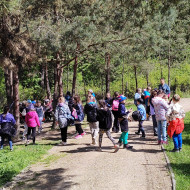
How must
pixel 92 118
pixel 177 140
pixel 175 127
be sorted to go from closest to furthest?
pixel 175 127, pixel 177 140, pixel 92 118

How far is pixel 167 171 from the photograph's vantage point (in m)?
7.01

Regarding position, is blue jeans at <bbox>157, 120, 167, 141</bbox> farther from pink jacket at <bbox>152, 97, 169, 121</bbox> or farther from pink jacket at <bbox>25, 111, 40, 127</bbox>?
pink jacket at <bbox>25, 111, 40, 127</bbox>

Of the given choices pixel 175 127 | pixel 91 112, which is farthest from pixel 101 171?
pixel 91 112

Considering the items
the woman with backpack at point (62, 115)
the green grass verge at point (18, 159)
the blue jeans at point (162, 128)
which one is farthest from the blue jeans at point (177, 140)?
the green grass verge at point (18, 159)

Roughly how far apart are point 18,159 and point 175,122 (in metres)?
4.78

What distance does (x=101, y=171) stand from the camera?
7.24 m

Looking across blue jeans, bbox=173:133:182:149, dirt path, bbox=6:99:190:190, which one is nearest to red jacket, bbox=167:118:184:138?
blue jeans, bbox=173:133:182:149

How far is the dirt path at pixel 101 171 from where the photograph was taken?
642 centimetres

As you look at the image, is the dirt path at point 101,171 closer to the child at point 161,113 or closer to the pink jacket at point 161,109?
the child at point 161,113

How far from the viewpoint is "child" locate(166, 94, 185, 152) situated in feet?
27.0

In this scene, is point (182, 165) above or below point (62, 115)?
below

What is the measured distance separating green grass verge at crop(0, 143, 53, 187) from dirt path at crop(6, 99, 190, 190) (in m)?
0.29

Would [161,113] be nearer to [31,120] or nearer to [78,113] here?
[78,113]

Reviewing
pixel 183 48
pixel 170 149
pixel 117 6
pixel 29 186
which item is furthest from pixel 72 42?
pixel 183 48
